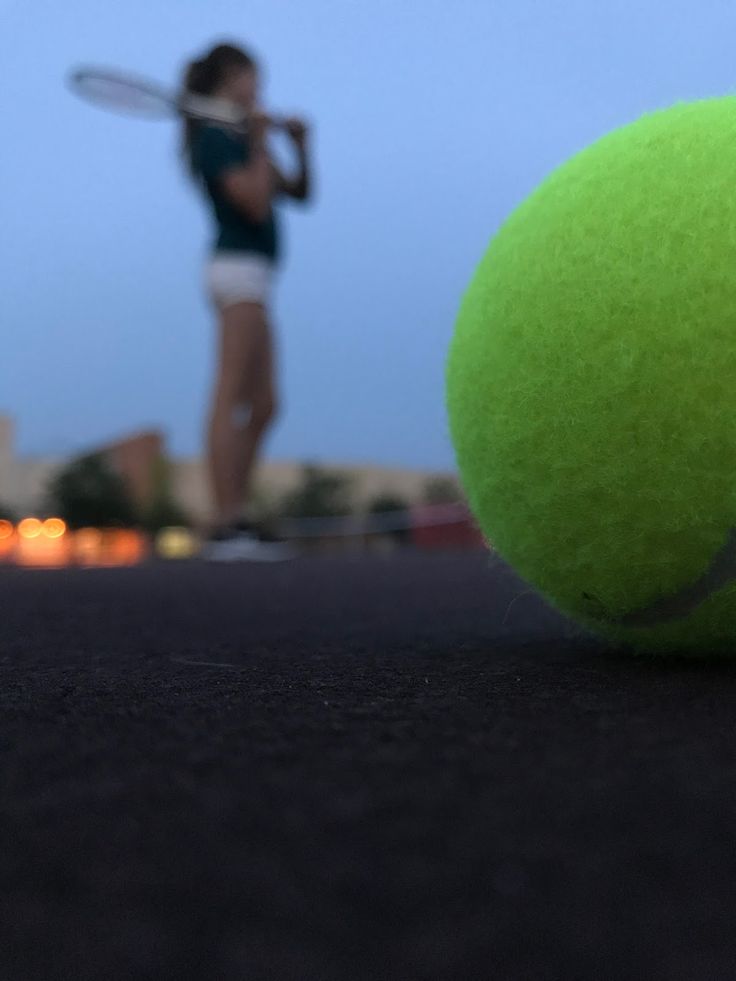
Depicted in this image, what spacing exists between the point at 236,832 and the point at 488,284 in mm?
782

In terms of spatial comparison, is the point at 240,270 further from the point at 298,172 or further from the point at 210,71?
the point at 210,71

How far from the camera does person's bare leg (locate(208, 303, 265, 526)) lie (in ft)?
11.3

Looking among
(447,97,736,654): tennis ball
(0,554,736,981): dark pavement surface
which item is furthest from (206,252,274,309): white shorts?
(0,554,736,981): dark pavement surface

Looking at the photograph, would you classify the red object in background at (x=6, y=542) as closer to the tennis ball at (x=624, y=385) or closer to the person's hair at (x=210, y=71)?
the person's hair at (x=210, y=71)

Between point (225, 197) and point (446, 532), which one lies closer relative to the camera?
point (225, 197)

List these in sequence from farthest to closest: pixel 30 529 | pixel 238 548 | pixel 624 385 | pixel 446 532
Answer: pixel 446 532 → pixel 30 529 → pixel 238 548 → pixel 624 385

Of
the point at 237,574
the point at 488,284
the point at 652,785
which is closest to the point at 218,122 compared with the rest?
the point at 237,574

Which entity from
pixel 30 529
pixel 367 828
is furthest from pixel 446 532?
pixel 367 828

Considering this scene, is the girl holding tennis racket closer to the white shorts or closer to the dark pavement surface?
the white shorts

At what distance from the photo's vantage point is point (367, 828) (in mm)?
474

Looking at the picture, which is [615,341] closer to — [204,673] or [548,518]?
[548,518]

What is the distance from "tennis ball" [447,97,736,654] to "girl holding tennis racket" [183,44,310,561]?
2.42m

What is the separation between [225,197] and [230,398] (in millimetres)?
678

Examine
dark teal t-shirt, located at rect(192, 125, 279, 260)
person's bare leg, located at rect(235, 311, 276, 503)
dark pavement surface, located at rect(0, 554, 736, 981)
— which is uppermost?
dark teal t-shirt, located at rect(192, 125, 279, 260)
